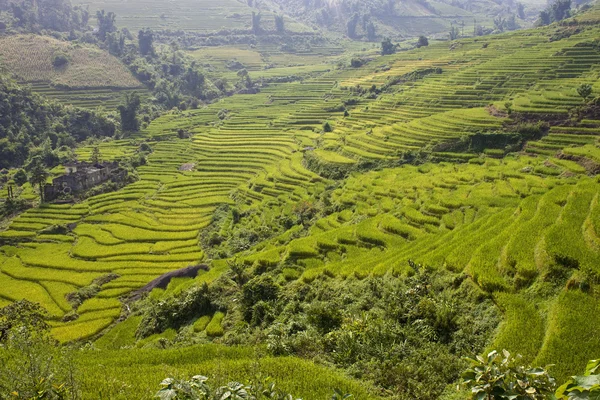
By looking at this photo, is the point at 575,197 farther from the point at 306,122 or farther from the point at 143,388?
the point at 306,122

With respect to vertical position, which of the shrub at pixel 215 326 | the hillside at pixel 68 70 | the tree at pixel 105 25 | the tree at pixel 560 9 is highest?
the tree at pixel 105 25

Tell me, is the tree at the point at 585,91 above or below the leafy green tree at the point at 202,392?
Result: above

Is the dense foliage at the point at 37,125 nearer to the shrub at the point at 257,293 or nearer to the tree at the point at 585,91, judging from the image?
the shrub at the point at 257,293

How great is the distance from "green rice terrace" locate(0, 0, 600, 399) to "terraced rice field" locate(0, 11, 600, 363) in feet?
0.55

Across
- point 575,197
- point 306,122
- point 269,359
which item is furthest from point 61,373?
point 306,122

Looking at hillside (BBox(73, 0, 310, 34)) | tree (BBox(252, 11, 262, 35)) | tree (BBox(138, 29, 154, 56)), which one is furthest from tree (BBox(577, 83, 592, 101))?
hillside (BBox(73, 0, 310, 34))

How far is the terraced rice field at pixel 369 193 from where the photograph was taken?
1658 cm

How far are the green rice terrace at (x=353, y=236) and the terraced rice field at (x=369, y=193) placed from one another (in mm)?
167

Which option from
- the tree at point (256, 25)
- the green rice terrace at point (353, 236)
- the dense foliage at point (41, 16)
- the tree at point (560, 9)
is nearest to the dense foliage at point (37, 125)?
the green rice terrace at point (353, 236)

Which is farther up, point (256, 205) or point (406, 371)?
point (406, 371)

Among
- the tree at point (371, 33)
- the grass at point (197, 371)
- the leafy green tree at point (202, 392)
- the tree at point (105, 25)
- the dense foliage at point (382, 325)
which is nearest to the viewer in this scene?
the leafy green tree at point (202, 392)

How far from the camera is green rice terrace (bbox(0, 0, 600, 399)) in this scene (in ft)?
35.7

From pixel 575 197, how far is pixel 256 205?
31051mm

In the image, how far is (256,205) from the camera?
43344 millimetres
